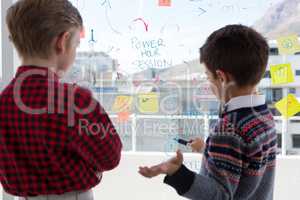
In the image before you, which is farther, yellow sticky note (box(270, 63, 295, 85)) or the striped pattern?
yellow sticky note (box(270, 63, 295, 85))

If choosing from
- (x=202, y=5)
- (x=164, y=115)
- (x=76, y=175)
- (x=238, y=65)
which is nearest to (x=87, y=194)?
(x=76, y=175)

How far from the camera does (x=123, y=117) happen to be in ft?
5.55

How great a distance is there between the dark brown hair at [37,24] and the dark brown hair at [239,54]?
346 millimetres

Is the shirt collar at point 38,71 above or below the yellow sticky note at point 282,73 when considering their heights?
below

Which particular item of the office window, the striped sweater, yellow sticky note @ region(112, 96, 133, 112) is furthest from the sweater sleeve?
yellow sticky note @ region(112, 96, 133, 112)

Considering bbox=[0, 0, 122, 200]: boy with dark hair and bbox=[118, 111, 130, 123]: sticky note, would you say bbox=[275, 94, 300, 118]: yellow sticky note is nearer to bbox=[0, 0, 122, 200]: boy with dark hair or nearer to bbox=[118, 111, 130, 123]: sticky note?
bbox=[118, 111, 130, 123]: sticky note

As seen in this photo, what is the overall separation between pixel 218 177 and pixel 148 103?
915 mm

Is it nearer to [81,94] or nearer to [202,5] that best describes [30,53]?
[81,94]

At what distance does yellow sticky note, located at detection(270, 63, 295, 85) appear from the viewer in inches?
60.1

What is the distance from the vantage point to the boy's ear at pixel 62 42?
76cm

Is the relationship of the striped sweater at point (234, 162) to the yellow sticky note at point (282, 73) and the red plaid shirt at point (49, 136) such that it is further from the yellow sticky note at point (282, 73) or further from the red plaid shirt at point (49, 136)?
the yellow sticky note at point (282, 73)

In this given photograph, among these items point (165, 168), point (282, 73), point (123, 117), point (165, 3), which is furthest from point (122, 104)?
point (165, 168)

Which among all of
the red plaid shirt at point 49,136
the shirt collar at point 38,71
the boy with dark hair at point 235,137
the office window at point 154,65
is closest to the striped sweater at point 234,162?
the boy with dark hair at point 235,137

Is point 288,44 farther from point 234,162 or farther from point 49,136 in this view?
point 49,136
